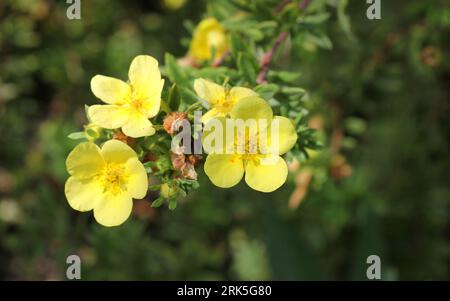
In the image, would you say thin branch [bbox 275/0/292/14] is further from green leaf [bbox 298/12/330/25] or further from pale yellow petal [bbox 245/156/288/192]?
pale yellow petal [bbox 245/156/288/192]

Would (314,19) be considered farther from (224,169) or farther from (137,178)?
(137,178)

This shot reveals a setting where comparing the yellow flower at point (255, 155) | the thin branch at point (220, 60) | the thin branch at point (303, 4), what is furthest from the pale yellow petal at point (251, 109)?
the thin branch at point (303, 4)

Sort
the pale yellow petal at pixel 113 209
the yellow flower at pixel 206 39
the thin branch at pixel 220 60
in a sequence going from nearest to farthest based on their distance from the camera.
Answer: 1. the pale yellow petal at pixel 113 209
2. the thin branch at pixel 220 60
3. the yellow flower at pixel 206 39

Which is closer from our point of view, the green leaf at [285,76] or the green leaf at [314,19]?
the green leaf at [285,76]

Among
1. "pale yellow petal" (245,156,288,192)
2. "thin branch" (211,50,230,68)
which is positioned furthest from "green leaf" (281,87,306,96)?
"pale yellow petal" (245,156,288,192)

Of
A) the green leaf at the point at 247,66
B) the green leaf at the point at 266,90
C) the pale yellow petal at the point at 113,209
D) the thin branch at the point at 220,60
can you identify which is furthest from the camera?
the thin branch at the point at 220,60

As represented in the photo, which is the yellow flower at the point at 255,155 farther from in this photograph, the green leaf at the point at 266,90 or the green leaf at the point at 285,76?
the green leaf at the point at 285,76
